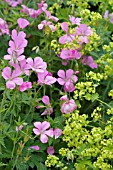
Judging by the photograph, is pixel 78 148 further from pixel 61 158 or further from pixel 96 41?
pixel 96 41

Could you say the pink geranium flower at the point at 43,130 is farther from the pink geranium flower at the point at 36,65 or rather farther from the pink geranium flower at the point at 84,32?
the pink geranium flower at the point at 84,32

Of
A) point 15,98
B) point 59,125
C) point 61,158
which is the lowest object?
point 61,158

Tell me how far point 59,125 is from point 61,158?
151 millimetres

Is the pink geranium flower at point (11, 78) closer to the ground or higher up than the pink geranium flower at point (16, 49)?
closer to the ground

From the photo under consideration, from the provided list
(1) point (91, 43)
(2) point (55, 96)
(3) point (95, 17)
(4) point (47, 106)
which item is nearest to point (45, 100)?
(4) point (47, 106)

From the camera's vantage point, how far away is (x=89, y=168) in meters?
1.89

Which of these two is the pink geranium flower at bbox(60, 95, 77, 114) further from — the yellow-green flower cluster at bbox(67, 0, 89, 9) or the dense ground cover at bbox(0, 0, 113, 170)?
Answer: the yellow-green flower cluster at bbox(67, 0, 89, 9)

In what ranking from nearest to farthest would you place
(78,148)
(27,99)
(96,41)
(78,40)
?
(78,148)
(27,99)
(78,40)
(96,41)

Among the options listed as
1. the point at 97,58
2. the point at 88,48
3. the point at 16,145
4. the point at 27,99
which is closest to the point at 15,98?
the point at 27,99

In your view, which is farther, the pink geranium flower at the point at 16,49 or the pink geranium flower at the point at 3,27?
the pink geranium flower at the point at 3,27

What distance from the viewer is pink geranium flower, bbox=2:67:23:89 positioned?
1.75 metres

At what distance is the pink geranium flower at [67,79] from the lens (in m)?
2.10

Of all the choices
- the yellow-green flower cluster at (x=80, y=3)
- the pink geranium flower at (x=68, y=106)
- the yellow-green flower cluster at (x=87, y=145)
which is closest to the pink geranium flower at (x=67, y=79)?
the pink geranium flower at (x=68, y=106)

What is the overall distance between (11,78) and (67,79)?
437mm
